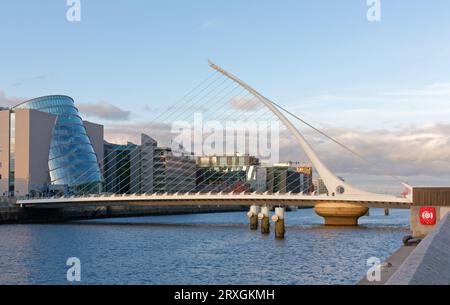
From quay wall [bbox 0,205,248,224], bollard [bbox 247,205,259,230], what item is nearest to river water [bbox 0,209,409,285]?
bollard [bbox 247,205,259,230]

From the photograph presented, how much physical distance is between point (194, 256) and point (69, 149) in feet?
261

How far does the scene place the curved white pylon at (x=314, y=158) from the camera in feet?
Result: 199

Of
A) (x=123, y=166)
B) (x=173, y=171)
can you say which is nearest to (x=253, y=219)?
(x=123, y=166)

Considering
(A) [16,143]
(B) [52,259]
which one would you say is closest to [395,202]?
(B) [52,259]

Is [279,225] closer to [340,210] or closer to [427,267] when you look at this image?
[340,210]

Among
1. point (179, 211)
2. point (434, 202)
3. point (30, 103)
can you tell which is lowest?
point (179, 211)

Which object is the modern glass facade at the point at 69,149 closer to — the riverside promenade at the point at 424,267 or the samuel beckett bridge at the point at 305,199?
the samuel beckett bridge at the point at 305,199

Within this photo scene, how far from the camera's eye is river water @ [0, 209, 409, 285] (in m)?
27.4

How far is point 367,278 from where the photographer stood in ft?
60.1

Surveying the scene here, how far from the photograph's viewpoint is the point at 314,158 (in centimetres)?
6431

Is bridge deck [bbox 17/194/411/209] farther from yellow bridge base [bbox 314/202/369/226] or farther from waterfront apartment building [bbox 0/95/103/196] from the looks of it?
waterfront apartment building [bbox 0/95/103/196]

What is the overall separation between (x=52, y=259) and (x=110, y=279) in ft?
26.5
